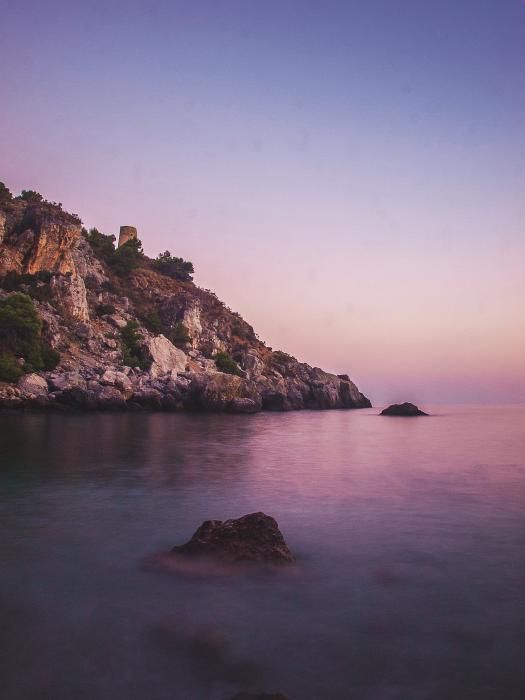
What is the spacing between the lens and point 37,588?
6523 millimetres

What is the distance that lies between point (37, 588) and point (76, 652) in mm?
1993

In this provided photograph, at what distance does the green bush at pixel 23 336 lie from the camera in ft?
151

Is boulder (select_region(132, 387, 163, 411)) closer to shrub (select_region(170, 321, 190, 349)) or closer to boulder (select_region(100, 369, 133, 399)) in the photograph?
boulder (select_region(100, 369, 133, 399))

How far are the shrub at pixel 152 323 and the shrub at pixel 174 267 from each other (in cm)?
2655

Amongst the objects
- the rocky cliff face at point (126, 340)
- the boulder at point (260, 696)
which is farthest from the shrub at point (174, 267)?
the boulder at point (260, 696)

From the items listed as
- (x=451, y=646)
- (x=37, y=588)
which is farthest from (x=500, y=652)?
(x=37, y=588)

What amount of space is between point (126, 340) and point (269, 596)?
202 feet

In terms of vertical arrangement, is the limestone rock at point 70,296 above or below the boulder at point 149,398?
above

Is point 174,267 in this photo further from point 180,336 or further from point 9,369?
point 9,369

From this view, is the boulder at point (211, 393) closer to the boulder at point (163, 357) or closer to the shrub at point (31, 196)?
the boulder at point (163, 357)

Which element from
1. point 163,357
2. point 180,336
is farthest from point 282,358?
point 163,357

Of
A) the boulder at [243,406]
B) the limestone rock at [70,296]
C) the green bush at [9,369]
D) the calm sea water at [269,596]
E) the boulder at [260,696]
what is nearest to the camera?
the boulder at [260,696]

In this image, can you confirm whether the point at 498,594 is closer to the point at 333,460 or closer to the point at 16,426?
the point at 333,460

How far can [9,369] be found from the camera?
42.2 metres
